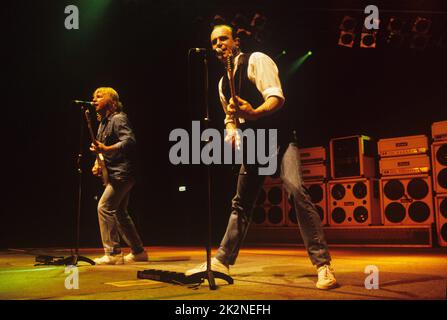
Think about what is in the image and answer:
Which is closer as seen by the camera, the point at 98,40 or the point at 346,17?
the point at 346,17

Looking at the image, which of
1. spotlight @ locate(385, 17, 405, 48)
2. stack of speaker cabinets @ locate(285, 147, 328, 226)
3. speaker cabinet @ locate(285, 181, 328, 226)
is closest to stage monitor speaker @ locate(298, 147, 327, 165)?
stack of speaker cabinets @ locate(285, 147, 328, 226)

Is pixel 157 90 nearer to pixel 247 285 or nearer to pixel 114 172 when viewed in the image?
pixel 114 172

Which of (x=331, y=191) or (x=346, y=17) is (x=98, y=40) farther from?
(x=331, y=191)

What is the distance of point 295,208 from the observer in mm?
2527

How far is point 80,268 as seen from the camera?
143 inches

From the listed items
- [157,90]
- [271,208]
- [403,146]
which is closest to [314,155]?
[271,208]

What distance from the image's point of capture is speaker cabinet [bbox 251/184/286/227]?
7.97 m

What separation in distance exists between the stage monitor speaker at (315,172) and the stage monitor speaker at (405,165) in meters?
1.01

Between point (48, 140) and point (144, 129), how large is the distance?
6.02 ft

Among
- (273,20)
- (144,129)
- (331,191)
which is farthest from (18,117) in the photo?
(331,191)

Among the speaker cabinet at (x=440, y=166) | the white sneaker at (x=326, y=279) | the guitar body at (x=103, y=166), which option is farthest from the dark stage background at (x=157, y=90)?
the white sneaker at (x=326, y=279)

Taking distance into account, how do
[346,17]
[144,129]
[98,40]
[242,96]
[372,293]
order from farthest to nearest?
[144,129] → [98,40] → [346,17] → [242,96] → [372,293]

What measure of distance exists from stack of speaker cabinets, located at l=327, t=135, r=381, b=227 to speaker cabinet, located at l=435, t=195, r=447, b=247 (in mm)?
1067

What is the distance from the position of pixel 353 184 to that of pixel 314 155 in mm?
927
